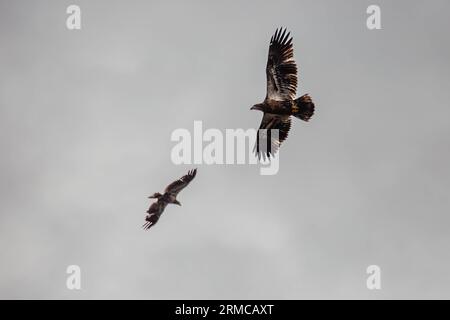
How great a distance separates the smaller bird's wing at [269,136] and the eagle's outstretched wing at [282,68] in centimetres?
177

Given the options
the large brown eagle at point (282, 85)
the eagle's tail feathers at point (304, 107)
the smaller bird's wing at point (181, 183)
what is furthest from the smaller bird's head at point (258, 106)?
the smaller bird's wing at point (181, 183)

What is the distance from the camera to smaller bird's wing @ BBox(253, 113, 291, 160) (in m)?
27.5

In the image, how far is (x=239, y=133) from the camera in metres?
28.0

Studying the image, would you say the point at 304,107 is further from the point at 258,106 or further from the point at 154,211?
the point at 154,211

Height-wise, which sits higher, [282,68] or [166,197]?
[282,68]

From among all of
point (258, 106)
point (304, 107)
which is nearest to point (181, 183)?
point (258, 106)

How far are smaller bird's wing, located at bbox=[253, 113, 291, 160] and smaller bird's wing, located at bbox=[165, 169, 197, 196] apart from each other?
3.75 meters

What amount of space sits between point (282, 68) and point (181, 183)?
6442 millimetres

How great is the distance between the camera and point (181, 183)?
85.3 ft
